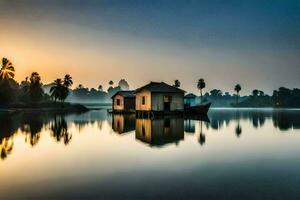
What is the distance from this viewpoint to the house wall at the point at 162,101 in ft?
164

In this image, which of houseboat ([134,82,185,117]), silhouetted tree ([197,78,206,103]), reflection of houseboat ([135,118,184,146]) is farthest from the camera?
silhouetted tree ([197,78,206,103])

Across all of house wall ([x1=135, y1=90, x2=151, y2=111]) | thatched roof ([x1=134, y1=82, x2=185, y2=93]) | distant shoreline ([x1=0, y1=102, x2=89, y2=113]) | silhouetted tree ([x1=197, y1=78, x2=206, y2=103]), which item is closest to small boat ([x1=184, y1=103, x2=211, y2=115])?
thatched roof ([x1=134, y1=82, x2=185, y2=93])

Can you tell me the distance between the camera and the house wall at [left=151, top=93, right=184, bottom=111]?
5000 centimetres

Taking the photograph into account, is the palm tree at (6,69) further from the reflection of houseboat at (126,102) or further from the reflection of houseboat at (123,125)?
the reflection of houseboat at (123,125)

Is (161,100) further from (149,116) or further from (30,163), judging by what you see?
(30,163)

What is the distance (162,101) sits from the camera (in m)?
50.7

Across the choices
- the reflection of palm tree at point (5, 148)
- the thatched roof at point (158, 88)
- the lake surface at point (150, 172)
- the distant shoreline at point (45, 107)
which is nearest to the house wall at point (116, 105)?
the thatched roof at point (158, 88)

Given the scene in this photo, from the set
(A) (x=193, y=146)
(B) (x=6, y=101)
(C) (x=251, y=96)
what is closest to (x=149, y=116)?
(A) (x=193, y=146)

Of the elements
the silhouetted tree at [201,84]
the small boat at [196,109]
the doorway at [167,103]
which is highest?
the silhouetted tree at [201,84]

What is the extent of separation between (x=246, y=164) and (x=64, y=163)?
7648mm

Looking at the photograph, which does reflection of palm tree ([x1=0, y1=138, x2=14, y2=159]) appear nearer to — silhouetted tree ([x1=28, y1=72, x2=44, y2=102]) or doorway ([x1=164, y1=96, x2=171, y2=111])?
doorway ([x1=164, y1=96, x2=171, y2=111])

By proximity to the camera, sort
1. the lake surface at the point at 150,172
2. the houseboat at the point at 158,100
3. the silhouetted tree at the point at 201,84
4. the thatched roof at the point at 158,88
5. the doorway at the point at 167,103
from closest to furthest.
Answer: the lake surface at the point at 150,172 → the houseboat at the point at 158,100 → the thatched roof at the point at 158,88 → the doorway at the point at 167,103 → the silhouetted tree at the point at 201,84

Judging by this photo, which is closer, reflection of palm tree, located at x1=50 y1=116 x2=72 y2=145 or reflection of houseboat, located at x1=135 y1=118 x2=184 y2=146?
reflection of houseboat, located at x1=135 y1=118 x2=184 y2=146

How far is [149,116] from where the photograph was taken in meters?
48.9
